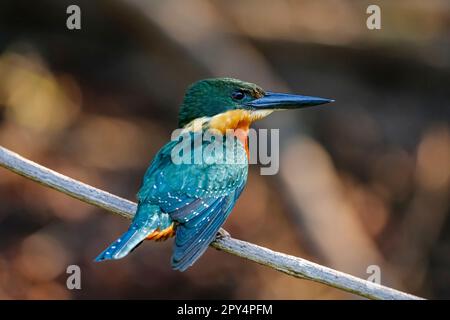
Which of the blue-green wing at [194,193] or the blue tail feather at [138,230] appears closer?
the blue tail feather at [138,230]

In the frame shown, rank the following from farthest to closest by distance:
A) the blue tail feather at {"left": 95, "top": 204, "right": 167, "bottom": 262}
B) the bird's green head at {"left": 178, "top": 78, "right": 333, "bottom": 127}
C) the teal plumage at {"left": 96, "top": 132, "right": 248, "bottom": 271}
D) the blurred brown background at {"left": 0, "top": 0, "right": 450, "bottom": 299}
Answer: the blurred brown background at {"left": 0, "top": 0, "right": 450, "bottom": 299} < the bird's green head at {"left": 178, "top": 78, "right": 333, "bottom": 127} < the teal plumage at {"left": 96, "top": 132, "right": 248, "bottom": 271} < the blue tail feather at {"left": 95, "top": 204, "right": 167, "bottom": 262}

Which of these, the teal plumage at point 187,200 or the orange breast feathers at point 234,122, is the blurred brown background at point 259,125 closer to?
the orange breast feathers at point 234,122

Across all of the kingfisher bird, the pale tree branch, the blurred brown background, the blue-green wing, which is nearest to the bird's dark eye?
the kingfisher bird

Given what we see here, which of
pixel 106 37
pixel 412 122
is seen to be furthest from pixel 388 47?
pixel 106 37

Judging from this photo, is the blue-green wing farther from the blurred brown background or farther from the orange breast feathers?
the blurred brown background

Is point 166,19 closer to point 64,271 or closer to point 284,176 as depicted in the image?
point 284,176

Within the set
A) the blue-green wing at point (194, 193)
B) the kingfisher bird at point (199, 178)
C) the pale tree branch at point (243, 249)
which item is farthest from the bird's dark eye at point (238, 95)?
the pale tree branch at point (243, 249)
